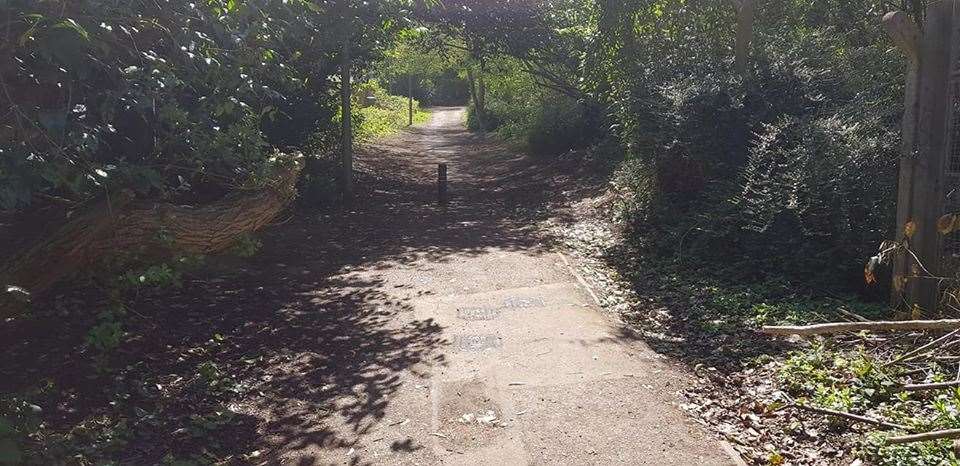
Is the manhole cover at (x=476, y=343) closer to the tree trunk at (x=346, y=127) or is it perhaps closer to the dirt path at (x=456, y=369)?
the dirt path at (x=456, y=369)

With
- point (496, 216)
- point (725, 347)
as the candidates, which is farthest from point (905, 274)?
point (496, 216)

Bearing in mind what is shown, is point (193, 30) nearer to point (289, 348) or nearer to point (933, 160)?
point (289, 348)

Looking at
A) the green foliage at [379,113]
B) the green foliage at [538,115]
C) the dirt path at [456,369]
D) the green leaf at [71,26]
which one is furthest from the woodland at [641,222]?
the green foliage at [379,113]

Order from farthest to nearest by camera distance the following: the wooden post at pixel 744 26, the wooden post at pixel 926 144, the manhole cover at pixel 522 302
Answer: the wooden post at pixel 744 26, the manhole cover at pixel 522 302, the wooden post at pixel 926 144

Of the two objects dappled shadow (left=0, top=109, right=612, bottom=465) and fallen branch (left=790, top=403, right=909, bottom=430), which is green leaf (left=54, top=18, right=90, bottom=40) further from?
fallen branch (left=790, top=403, right=909, bottom=430)

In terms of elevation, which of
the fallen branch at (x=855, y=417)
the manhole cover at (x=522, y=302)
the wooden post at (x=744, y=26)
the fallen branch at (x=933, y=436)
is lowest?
the manhole cover at (x=522, y=302)

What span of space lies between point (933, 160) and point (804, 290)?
5.42ft

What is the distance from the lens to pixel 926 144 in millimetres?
Result: 5902

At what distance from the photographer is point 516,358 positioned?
242 inches

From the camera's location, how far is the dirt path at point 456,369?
15.5 feet

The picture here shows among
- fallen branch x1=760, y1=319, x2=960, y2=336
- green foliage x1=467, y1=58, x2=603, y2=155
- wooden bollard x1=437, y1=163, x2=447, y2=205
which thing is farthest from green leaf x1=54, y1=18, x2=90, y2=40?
green foliage x1=467, y1=58, x2=603, y2=155

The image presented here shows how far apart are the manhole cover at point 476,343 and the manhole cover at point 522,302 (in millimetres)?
1004

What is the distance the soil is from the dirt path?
2 cm

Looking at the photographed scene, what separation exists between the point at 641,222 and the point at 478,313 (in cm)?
380
